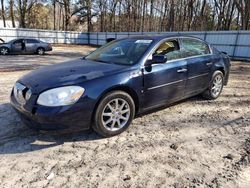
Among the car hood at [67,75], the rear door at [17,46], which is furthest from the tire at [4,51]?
the car hood at [67,75]

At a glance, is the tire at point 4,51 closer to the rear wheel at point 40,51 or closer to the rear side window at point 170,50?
the rear wheel at point 40,51

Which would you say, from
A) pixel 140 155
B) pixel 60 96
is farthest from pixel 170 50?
pixel 60 96

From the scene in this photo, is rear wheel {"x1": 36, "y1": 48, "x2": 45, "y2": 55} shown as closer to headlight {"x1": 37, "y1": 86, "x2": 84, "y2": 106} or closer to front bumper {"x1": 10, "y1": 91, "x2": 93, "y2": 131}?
front bumper {"x1": 10, "y1": 91, "x2": 93, "y2": 131}

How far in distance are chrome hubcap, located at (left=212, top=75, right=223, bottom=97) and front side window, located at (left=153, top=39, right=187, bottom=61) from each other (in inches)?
54.2

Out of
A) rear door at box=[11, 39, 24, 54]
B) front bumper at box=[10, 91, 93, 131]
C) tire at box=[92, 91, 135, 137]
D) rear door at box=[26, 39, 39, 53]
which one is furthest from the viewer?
rear door at box=[26, 39, 39, 53]

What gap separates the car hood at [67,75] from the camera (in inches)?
125

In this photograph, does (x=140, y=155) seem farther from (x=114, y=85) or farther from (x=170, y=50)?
(x=170, y=50)

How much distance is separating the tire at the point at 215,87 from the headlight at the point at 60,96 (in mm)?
3249

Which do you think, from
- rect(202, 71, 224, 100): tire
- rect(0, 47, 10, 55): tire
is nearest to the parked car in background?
rect(0, 47, 10, 55): tire

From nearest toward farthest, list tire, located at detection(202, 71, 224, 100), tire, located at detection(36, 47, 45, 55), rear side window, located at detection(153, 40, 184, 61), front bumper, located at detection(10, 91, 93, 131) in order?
1. front bumper, located at detection(10, 91, 93, 131)
2. rear side window, located at detection(153, 40, 184, 61)
3. tire, located at detection(202, 71, 224, 100)
4. tire, located at detection(36, 47, 45, 55)

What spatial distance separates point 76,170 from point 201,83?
322 cm

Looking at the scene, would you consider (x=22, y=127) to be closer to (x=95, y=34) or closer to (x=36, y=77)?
(x=36, y=77)

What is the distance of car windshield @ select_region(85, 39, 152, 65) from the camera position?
12.9 feet

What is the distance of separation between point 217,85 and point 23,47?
15.7 m
